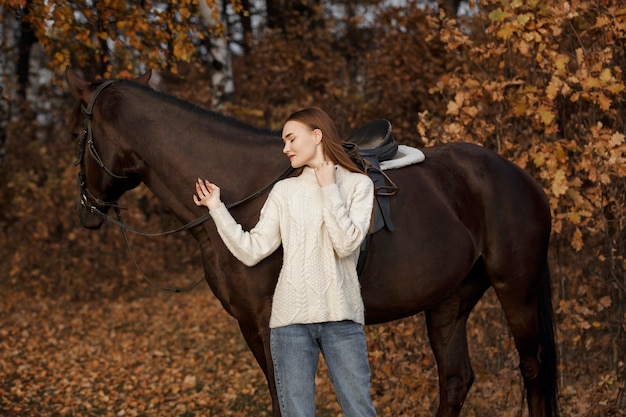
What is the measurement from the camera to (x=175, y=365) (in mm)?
7273

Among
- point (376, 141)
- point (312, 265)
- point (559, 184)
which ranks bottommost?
point (312, 265)

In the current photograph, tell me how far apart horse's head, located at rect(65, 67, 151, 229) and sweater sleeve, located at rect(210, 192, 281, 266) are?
80 cm

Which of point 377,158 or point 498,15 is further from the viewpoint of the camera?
point 498,15

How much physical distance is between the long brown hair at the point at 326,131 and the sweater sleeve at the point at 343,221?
0.19 meters

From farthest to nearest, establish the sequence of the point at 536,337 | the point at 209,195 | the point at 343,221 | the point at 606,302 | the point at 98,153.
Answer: the point at 606,302, the point at 536,337, the point at 98,153, the point at 209,195, the point at 343,221

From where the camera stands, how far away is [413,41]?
33.7ft

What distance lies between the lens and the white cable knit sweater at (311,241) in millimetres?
2883

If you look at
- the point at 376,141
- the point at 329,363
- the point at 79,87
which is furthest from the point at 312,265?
the point at 79,87

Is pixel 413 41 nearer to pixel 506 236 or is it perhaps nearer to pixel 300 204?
pixel 506 236

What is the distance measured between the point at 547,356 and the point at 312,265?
197cm

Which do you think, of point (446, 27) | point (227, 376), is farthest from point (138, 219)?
point (446, 27)

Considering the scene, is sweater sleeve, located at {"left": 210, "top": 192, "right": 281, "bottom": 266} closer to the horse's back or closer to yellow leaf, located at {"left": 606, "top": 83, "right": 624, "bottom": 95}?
the horse's back

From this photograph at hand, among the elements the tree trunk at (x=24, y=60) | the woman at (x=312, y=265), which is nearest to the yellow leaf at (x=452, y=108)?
the woman at (x=312, y=265)

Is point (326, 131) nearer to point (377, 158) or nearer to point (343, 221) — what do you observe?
point (343, 221)
